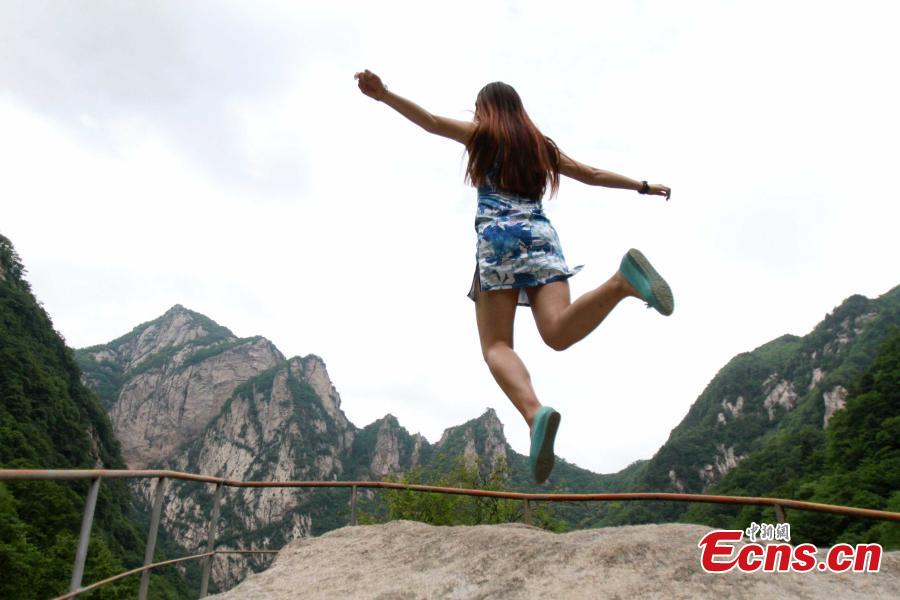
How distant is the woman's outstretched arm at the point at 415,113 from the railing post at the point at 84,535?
1.74m

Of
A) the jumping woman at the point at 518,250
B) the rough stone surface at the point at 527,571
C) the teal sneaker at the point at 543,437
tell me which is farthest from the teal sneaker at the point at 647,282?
the rough stone surface at the point at 527,571

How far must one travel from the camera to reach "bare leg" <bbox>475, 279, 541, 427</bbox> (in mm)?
2053

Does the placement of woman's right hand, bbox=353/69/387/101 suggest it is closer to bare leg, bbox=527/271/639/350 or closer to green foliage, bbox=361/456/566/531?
bare leg, bbox=527/271/639/350

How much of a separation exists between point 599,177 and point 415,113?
0.91 metres

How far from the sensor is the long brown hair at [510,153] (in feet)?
7.48

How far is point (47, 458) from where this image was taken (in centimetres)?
3959

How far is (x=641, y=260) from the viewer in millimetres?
1701

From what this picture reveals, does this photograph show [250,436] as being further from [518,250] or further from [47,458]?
[518,250]

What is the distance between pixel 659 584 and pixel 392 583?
118cm

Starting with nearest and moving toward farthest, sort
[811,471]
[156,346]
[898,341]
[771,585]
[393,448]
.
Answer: [771,585] → [898,341] → [811,471] → [393,448] → [156,346]

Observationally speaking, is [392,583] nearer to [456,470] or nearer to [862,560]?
[862,560]

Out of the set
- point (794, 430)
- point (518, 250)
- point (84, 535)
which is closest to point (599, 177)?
point (518, 250)

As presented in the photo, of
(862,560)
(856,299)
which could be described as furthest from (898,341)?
(856,299)

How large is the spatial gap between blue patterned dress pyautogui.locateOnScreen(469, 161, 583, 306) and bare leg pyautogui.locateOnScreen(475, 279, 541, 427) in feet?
0.18
